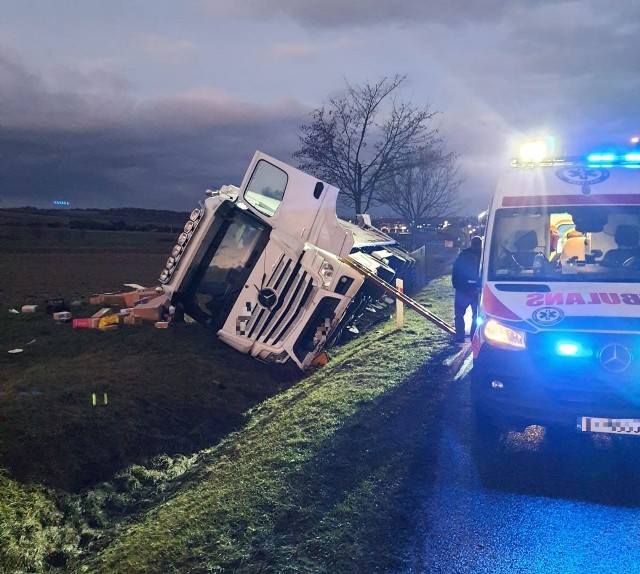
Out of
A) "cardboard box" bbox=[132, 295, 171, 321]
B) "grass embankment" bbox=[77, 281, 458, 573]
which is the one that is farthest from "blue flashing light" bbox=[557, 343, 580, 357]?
"cardboard box" bbox=[132, 295, 171, 321]

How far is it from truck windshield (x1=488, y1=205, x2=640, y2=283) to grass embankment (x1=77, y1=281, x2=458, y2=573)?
183 centimetres

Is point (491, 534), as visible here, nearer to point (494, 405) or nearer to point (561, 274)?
point (494, 405)

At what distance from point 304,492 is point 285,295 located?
4.24m

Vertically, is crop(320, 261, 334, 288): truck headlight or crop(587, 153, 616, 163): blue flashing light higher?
crop(587, 153, 616, 163): blue flashing light

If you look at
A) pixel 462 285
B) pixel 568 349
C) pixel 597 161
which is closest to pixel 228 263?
pixel 462 285

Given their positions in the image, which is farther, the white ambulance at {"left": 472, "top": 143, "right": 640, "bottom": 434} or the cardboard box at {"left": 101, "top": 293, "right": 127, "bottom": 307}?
the cardboard box at {"left": 101, "top": 293, "right": 127, "bottom": 307}

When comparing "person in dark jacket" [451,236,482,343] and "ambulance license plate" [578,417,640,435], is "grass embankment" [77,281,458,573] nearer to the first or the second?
"ambulance license plate" [578,417,640,435]

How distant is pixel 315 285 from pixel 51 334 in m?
5.12

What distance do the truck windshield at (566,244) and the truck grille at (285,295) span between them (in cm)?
334

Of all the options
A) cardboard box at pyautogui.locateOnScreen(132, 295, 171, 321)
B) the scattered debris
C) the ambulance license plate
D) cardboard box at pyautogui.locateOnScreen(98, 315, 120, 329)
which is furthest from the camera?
the scattered debris

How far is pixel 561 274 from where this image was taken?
5.44m

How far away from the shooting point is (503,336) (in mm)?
4984

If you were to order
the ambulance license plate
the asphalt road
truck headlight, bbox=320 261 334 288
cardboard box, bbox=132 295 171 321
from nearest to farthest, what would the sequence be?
the asphalt road → the ambulance license plate → truck headlight, bbox=320 261 334 288 → cardboard box, bbox=132 295 171 321

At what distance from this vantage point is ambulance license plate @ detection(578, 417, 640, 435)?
15.0ft
